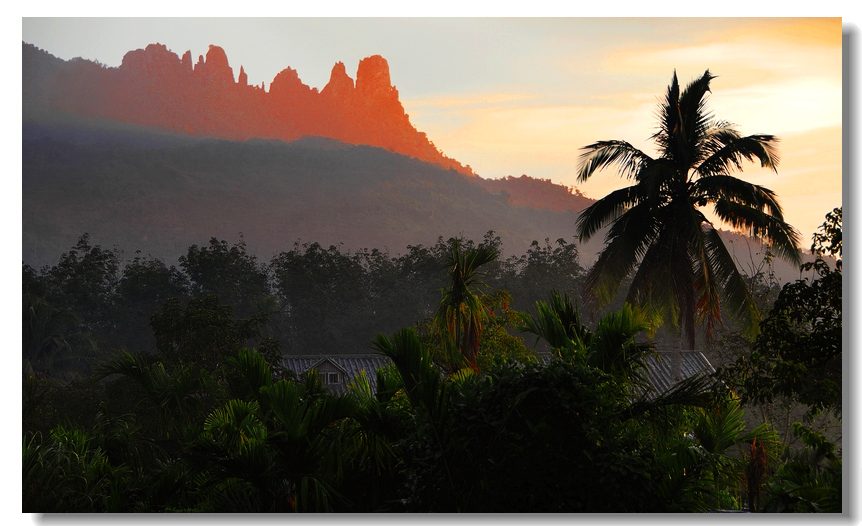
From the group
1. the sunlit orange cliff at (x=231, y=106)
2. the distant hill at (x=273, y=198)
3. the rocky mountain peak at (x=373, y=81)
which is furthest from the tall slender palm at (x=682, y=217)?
the distant hill at (x=273, y=198)

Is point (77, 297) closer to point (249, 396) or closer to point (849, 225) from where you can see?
point (249, 396)

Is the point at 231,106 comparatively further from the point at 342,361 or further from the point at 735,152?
the point at 735,152

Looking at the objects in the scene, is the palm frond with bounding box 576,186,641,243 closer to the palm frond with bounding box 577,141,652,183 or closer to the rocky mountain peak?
the palm frond with bounding box 577,141,652,183

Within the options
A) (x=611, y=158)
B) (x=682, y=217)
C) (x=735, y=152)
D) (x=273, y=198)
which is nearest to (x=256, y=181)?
(x=273, y=198)

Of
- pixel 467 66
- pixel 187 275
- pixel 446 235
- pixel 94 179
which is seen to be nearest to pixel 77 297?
pixel 187 275

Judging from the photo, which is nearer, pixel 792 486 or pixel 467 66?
pixel 792 486
